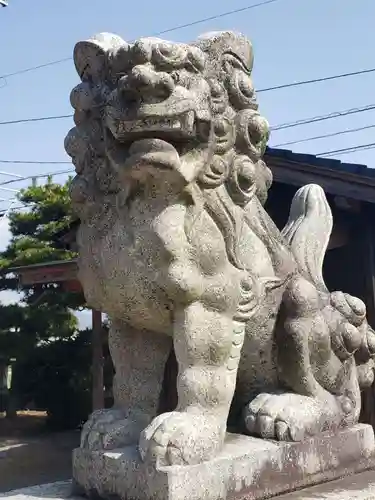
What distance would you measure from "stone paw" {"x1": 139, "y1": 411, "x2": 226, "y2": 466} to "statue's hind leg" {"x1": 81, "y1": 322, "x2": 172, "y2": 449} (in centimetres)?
22

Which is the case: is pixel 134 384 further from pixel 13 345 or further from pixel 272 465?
pixel 13 345

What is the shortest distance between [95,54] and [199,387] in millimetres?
1050

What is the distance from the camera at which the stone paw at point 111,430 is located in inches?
73.5

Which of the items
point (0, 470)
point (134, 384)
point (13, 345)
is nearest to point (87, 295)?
point (134, 384)

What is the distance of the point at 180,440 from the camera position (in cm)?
167

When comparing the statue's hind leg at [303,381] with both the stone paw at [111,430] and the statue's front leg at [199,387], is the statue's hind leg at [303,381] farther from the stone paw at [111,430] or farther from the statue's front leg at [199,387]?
the stone paw at [111,430]

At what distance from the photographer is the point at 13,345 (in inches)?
356

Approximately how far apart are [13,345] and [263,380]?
7434 millimetres

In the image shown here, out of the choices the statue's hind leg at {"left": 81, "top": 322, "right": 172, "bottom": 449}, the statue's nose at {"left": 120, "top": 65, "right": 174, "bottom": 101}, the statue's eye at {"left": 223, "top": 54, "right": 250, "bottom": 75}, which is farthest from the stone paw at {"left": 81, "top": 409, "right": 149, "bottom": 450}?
the statue's eye at {"left": 223, "top": 54, "right": 250, "bottom": 75}

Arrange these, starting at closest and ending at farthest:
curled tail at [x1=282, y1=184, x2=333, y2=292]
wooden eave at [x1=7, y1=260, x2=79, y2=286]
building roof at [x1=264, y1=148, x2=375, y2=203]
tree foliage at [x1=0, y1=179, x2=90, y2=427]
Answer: curled tail at [x1=282, y1=184, x2=333, y2=292]
building roof at [x1=264, y1=148, x2=375, y2=203]
wooden eave at [x1=7, y1=260, x2=79, y2=286]
tree foliage at [x1=0, y1=179, x2=90, y2=427]

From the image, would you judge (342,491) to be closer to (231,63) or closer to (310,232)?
(310,232)

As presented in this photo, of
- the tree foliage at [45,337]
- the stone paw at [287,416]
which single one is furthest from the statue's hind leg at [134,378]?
the tree foliage at [45,337]

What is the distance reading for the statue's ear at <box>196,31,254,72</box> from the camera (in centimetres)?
202

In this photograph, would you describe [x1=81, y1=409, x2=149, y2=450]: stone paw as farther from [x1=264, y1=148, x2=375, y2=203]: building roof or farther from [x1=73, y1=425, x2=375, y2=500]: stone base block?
[x1=264, y1=148, x2=375, y2=203]: building roof
